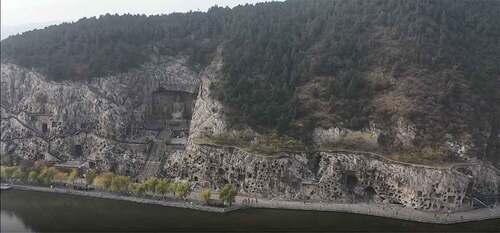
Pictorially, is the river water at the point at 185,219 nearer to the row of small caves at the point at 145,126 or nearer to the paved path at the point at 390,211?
the paved path at the point at 390,211

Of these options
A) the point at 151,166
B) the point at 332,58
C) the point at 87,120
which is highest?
the point at 332,58

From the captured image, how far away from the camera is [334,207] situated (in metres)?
51.4

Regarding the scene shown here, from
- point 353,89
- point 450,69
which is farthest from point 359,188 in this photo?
point 450,69

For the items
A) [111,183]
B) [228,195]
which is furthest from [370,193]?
[111,183]

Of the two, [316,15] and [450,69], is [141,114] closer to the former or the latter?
[316,15]

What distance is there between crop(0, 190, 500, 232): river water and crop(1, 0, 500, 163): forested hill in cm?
1130

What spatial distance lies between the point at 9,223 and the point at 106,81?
1730 inches

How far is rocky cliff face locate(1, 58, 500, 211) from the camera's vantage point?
52281 mm

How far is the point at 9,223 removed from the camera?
2756cm

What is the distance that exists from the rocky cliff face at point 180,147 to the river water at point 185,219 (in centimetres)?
498

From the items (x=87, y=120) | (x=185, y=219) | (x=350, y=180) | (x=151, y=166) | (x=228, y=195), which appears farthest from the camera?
(x=87, y=120)

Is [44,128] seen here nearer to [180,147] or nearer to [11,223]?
[180,147]

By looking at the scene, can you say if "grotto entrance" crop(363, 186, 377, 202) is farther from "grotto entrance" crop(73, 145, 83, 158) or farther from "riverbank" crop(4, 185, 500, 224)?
"grotto entrance" crop(73, 145, 83, 158)

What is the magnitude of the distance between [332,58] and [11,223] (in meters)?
44.6
